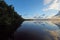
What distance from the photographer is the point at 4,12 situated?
11.8 metres

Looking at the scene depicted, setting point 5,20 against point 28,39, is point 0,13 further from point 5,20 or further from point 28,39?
point 28,39

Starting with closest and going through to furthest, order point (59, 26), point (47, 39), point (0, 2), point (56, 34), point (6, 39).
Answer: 1. point (47, 39)
2. point (56, 34)
3. point (6, 39)
4. point (59, 26)
5. point (0, 2)

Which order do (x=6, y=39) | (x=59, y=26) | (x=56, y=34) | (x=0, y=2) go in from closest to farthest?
(x=56, y=34)
(x=6, y=39)
(x=59, y=26)
(x=0, y=2)

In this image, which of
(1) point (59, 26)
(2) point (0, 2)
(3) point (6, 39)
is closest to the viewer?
(3) point (6, 39)

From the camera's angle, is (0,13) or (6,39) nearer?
(6,39)

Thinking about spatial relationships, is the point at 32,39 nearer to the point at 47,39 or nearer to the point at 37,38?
the point at 37,38

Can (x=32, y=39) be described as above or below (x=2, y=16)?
below

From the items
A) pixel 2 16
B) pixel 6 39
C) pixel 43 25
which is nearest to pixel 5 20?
pixel 2 16

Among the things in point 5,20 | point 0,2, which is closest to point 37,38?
point 5,20

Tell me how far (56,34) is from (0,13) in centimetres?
604

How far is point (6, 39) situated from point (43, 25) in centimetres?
264

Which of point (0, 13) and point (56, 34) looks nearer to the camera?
point (56, 34)

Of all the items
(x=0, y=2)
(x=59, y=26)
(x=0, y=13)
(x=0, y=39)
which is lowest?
(x=0, y=39)

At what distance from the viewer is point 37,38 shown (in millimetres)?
6594
